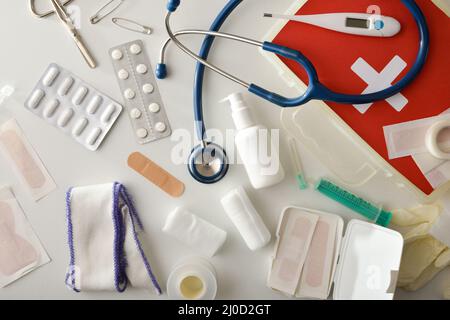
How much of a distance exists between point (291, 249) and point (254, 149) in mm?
195

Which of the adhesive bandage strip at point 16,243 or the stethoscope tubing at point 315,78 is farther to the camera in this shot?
the adhesive bandage strip at point 16,243

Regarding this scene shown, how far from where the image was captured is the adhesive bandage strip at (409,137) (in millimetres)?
758

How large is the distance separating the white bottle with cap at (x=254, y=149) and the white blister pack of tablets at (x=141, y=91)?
0.44 ft

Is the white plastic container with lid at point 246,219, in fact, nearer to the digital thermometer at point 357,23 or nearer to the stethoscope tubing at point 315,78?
the stethoscope tubing at point 315,78

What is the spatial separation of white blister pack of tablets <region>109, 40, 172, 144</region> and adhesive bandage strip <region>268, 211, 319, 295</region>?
28cm

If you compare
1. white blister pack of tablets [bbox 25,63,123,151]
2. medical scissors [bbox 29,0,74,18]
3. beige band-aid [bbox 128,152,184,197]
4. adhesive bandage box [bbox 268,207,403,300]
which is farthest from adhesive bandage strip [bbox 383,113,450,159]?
medical scissors [bbox 29,0,74,18]

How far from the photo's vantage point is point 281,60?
2.50 ft

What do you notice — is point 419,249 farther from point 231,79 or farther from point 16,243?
point 16,243

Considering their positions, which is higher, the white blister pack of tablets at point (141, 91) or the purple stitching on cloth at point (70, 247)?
the white blister pack of tablets at point (141, 91)

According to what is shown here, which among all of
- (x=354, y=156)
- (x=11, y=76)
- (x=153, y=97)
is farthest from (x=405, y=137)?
(x=11, y=76)

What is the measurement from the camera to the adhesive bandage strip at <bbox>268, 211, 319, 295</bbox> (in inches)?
30.7

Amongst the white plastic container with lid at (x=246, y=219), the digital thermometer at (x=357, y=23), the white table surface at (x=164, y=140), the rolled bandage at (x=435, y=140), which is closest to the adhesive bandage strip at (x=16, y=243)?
the white table surface at (x=164, y=140)

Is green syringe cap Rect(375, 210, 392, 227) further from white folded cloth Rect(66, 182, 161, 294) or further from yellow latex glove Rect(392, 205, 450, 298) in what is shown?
white folded cloth Rect(66, 182, 161, 294)

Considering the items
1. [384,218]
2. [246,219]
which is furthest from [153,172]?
[384,218]
